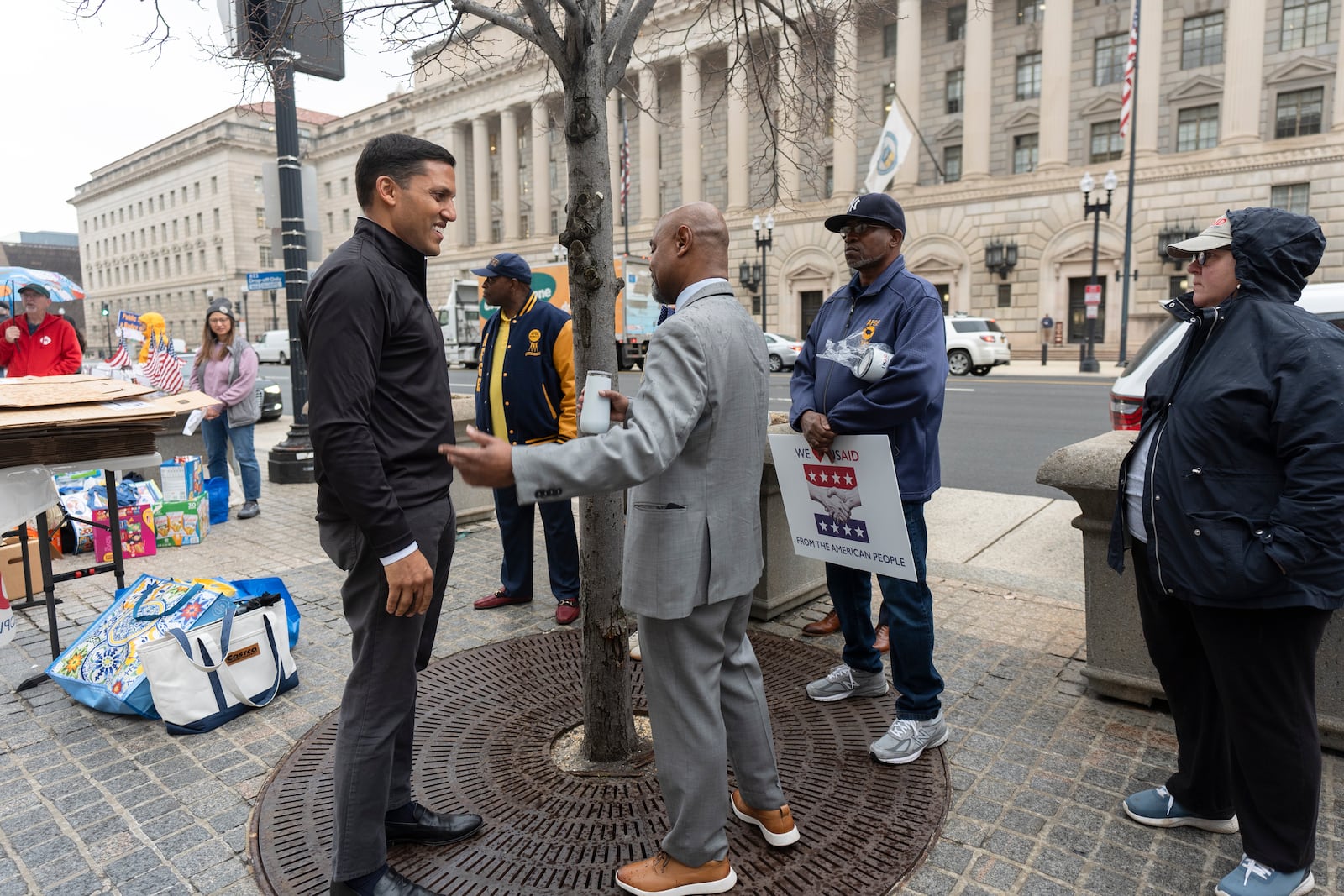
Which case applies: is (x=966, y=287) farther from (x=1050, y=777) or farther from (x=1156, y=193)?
(x=1050, y=777)

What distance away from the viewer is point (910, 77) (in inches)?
1634

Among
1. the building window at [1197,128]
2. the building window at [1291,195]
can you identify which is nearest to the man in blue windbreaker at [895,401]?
the building window at [1291,195]

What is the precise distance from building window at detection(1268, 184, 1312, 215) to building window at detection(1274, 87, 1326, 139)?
2694mm

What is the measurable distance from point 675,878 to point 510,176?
194 feet

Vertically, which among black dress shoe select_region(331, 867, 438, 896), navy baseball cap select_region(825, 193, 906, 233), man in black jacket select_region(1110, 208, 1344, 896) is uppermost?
navy baseball cap select_region(825, 193, 906, 233)

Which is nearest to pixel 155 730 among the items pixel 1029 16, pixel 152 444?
pixel 152 444

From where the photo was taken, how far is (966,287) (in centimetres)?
4066

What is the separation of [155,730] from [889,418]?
350 cm

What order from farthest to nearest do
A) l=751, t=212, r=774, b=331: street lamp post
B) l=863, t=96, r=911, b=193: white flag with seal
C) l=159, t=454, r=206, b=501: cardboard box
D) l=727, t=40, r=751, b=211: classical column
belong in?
l=727, t=40, r=751, b=211: classical column
l=751, t=212, r=774, b=331: street lamp post
l=863, t=96, r=911, b=193: white flag with seal
l=159, t=454, r=206, b=501: cardboard box

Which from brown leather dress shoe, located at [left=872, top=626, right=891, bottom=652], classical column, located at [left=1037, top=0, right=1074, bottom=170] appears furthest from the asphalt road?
classical column, located at [left=1037, top=0, right=1074, bottom=170]

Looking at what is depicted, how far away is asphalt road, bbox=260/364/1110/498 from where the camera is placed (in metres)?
9.74

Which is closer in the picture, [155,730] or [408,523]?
[408,523]

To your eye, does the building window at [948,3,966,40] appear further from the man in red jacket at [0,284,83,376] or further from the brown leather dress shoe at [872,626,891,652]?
the brown leather dress shoe at [872,626,891,652]

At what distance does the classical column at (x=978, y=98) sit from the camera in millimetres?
39500
